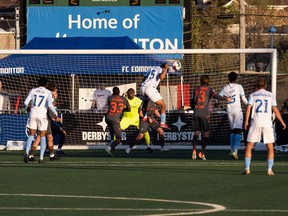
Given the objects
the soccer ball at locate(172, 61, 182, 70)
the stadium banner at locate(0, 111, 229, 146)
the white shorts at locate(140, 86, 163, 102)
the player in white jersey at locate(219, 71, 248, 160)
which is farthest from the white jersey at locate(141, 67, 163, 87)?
the soccer ball at locate(172, 61, 182, 70)

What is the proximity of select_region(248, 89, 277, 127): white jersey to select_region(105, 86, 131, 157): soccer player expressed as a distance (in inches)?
318

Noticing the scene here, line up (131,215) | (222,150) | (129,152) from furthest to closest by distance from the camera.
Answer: (222,150), (129,152), (131,215)

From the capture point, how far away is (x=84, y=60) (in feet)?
119

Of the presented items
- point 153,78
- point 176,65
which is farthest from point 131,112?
point 176,65

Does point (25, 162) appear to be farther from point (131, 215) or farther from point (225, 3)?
point (225, 3)

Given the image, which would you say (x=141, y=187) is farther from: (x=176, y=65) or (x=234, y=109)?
(x=176, y=65)

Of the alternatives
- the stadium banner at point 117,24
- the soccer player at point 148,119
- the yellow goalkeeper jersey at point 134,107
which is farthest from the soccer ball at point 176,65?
the stadium banner at point 117,24

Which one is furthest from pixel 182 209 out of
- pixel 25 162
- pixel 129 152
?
pixel 129 152

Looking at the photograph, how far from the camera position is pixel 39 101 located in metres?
25.5

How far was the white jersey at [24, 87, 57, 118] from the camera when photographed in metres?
25.5

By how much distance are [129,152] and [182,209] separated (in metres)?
15.4

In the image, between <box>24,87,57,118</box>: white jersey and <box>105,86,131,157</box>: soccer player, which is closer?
<box>24,87,57,118</box>: white jersey

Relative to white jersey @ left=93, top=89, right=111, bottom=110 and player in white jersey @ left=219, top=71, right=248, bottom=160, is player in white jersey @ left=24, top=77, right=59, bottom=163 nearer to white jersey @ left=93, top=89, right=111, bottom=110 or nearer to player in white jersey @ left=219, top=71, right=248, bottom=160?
player in white jersey @ left=219, top=71, right=248, bottom=160

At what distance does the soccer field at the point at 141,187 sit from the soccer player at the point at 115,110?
1288mm
